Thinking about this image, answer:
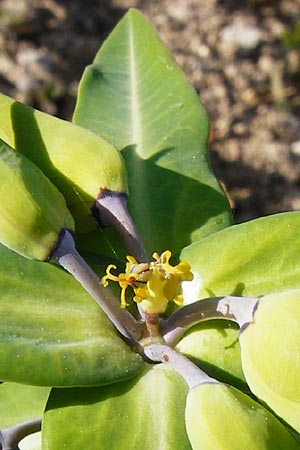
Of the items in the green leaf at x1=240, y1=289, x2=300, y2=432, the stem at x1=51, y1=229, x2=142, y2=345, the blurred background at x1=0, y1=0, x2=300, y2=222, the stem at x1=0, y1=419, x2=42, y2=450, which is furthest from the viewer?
the blurred background at x1=0, y1=0, x2=300, y2=222

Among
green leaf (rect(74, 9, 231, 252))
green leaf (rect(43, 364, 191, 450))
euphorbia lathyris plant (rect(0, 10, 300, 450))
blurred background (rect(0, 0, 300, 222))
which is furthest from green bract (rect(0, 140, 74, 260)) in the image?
blurred background (rect(0, 0, 300, 222))

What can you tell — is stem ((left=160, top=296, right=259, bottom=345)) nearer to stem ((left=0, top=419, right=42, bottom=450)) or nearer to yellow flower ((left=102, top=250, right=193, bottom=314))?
yellow flower ((left=102, top=250, right=193, bottom=314))

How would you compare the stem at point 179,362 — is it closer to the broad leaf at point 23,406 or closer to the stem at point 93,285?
the stem at point 93,285

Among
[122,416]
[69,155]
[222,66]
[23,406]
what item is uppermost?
[69,155]

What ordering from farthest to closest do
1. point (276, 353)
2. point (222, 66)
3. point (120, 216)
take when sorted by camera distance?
point (222, 66), point (120, 216), point (276, 353)

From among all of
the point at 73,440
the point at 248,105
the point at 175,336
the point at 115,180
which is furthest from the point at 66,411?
the point at 248,105

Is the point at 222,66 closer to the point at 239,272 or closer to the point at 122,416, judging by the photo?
the point at 239,272

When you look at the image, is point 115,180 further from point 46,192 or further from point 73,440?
point 73,440

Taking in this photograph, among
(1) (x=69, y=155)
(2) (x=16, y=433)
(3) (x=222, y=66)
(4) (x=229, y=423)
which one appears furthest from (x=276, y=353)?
(3) (x=222, y=66)
